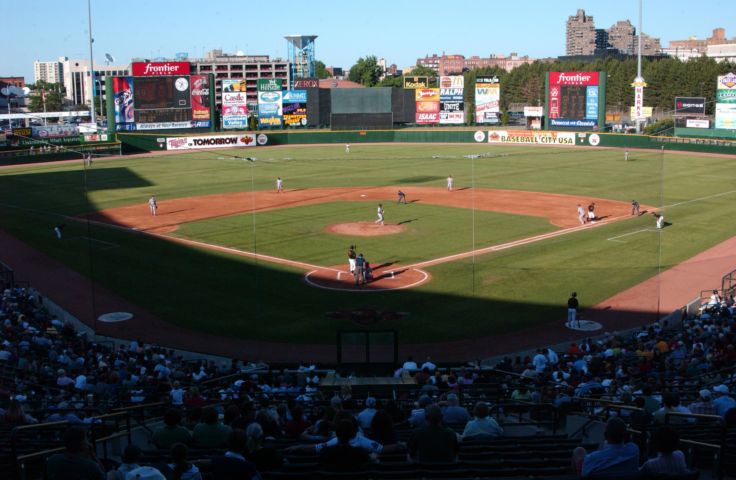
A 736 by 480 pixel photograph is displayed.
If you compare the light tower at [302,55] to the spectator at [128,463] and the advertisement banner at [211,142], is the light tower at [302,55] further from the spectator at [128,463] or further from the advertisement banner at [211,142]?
the spectator at [128,463]

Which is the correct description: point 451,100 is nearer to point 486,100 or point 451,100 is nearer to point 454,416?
point 486,100

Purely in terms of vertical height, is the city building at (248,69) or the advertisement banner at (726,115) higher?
the city building at (248,69)

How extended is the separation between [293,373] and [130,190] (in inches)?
1795

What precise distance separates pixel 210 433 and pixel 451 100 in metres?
101

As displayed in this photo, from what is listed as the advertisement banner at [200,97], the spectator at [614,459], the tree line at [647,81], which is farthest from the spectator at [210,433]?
the tree line at [647,81]

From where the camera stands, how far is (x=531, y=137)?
92.4 meters

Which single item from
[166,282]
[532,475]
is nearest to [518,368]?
[532,475]

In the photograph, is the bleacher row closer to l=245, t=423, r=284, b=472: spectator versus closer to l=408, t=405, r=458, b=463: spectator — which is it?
l=245, t=423, r=284, b=472: spectator

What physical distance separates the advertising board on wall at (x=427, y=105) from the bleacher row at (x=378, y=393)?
8397 centimetres

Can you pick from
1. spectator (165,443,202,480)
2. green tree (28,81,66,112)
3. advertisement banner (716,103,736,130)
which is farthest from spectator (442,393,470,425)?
green tree (28,81,66,112)

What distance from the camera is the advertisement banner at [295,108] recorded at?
104 metres

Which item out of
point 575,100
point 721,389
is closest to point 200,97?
point 575,100

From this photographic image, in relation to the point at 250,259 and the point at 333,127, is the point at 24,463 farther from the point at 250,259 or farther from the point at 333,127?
the point at 333,127

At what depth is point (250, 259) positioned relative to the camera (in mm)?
35062
